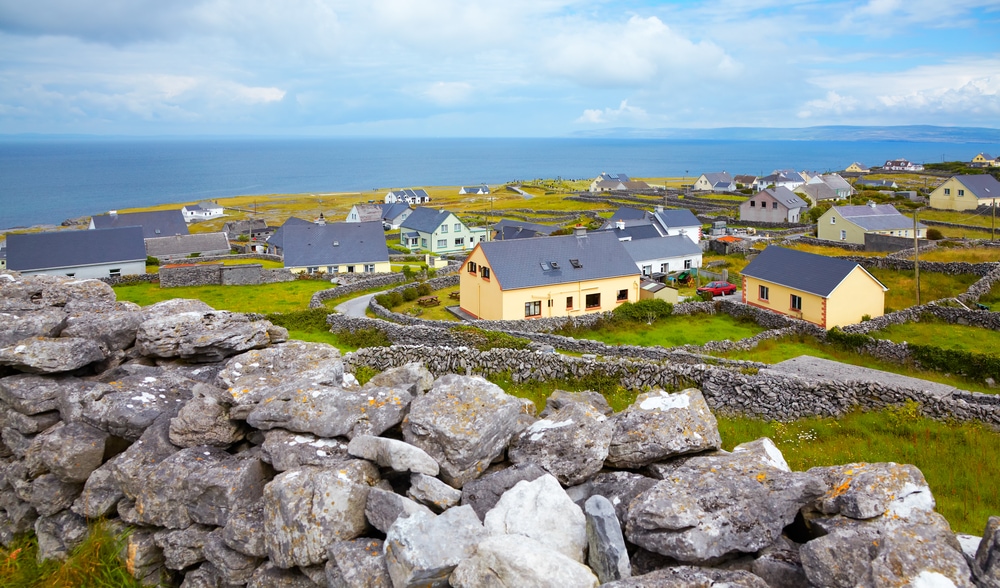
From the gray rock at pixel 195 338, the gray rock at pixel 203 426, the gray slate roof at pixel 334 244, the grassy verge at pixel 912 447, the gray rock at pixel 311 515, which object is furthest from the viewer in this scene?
the gray slate roof at pixel 334 244

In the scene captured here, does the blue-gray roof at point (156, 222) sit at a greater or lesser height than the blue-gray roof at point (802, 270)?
greater

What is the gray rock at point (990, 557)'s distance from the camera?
15.4 feet

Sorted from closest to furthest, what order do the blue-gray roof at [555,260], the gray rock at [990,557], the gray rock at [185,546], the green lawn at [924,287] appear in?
the gray rock at [990,557]
the gray rock at [185,546]
the blue-gray roof at [555,260]
the green lawn at [924,287]

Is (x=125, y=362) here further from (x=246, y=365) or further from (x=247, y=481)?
(x=247, y=481)

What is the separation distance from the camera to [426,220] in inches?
3782

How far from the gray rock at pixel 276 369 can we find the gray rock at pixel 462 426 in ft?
5.58

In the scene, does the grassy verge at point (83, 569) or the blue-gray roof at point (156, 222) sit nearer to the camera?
the grassy verge at point (83, 569)

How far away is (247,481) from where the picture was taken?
24.0ft

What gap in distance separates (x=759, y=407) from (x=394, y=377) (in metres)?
13.1

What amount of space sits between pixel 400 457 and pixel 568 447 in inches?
74.3

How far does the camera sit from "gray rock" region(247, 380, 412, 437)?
7.51 meters

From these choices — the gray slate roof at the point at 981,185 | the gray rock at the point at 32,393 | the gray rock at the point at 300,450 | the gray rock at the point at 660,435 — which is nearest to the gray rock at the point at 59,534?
the gray rock at the point at 32,393

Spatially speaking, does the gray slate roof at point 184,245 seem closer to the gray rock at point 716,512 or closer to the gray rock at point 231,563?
the gray rock at point 231,563

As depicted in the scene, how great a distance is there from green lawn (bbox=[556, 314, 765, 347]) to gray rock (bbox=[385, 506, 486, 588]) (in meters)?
27.9
